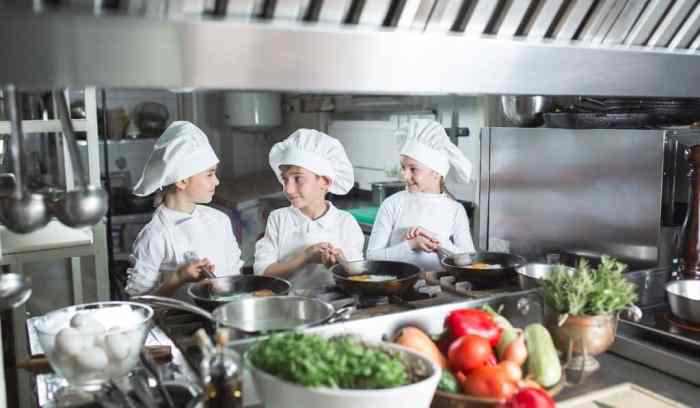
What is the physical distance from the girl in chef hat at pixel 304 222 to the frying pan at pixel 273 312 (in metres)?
1.24

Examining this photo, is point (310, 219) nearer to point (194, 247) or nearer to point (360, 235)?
point (360, 235)

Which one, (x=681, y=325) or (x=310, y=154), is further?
(x=310, y=154)

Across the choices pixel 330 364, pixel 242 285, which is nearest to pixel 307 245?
pixel 242 285

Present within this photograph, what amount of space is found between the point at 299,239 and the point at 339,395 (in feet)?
5.87

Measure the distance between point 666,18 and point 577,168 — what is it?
103 cm

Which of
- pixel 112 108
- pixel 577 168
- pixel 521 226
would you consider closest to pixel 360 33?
pixel 577 168

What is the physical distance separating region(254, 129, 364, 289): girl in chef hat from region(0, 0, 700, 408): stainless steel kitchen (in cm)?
1

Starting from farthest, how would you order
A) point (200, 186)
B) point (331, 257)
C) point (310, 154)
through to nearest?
point (310, 154) → point (200, 186) → point (331, 257)

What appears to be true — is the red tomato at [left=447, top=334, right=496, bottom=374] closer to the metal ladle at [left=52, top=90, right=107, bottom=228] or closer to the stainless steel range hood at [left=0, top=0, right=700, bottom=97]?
the stainless steel range hood at [left=0, top=0, right=700, bottom=97]

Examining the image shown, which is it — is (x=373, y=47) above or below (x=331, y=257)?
above

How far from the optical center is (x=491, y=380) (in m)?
1.01

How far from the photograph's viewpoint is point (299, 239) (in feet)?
8.69

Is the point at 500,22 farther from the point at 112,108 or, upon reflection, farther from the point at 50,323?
the point at 112,108

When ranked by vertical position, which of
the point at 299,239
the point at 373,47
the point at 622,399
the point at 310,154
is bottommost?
the point at 622,399
